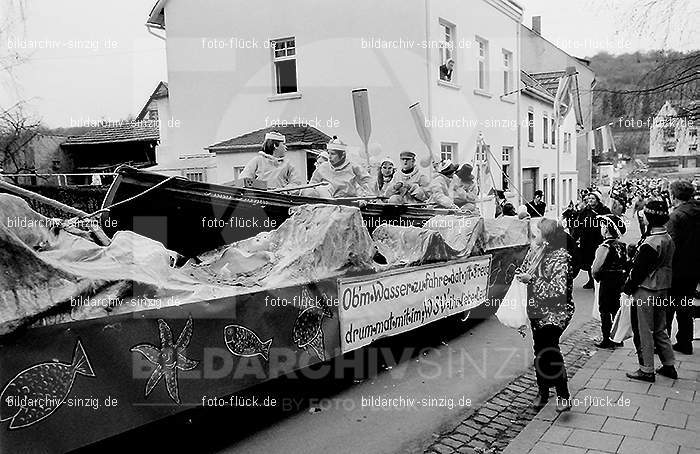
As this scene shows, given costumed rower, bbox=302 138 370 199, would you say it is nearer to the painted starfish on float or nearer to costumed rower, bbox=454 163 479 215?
costumed rower, bbox=454 163 479 215

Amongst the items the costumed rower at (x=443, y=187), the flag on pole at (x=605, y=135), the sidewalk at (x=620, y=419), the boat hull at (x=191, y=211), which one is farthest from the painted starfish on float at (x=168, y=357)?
the flag on pole at (x=605, y=135)

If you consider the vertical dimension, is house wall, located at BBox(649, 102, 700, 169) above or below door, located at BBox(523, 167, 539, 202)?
above

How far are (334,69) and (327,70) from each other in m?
0.20

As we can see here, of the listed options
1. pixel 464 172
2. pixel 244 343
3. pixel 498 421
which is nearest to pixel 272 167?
pixel 464 172

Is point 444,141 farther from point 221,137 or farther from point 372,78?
point 221,137

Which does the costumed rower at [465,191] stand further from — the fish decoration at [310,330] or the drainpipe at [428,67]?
the fish decoration at [310,330]

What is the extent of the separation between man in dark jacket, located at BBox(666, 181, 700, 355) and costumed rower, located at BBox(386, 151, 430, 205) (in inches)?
152

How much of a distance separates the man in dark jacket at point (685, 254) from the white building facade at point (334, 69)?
7.40 m

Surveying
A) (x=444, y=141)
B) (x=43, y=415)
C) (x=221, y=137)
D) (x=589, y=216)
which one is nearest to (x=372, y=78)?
(x=444, y=141)

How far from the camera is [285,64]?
53.5 ft

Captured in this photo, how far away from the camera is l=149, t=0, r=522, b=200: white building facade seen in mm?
14758

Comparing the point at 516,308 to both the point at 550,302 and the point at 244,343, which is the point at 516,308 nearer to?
the point at 550,302

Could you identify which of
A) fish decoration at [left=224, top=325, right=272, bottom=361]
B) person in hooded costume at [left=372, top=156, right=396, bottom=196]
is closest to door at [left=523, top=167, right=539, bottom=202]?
person in hooded costume at [left=372, top=156, right=396, bottom=196]

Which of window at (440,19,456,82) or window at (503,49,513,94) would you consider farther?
window at (503,49,513,94)
